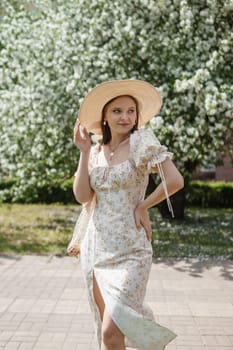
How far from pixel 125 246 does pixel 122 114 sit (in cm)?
87

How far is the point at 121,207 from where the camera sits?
10.6 ft

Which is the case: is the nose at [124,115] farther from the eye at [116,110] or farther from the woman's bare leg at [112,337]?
the woman's bare leg at [112,337]

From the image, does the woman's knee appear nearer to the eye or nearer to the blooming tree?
the eye

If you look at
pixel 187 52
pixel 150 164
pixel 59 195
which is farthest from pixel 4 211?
pixel 150 164

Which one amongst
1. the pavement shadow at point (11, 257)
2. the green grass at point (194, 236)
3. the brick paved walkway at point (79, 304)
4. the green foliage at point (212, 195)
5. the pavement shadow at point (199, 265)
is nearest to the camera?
the brick paved walkway at point (79, 304)

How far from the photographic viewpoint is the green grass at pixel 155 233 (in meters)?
9.16

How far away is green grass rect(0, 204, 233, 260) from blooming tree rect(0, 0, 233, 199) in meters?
1.62

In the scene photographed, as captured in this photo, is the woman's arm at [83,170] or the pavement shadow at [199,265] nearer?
the woman's arm at [83,170]

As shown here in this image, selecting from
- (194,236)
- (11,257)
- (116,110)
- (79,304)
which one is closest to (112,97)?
(116,110)

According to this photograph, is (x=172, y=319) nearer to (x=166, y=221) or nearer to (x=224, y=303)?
(x=224, y=303)

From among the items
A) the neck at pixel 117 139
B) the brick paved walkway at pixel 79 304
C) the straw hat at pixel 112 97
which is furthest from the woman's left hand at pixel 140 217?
the brick paved walkway at pixel 79 304

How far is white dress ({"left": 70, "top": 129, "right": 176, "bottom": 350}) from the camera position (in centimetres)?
303

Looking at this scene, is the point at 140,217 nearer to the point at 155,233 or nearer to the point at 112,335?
the point at 112,335

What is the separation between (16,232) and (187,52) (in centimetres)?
552
